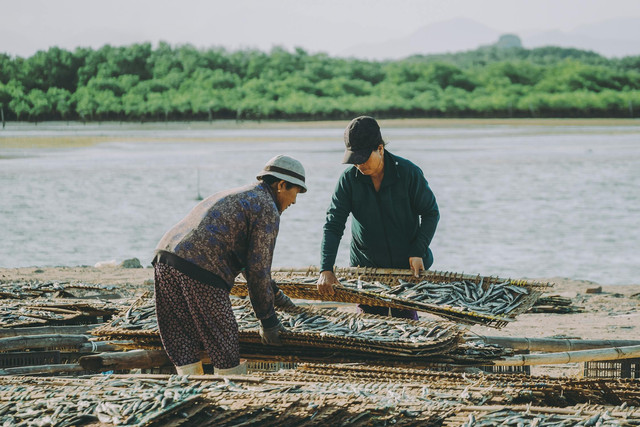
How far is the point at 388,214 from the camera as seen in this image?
5.22 metres

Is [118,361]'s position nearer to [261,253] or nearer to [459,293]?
[261,253]

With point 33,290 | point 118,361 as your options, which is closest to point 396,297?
point 118,361

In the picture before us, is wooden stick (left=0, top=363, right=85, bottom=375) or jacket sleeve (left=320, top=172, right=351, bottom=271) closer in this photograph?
wooden stick (left=0, top=363, right=85, bottom=375)

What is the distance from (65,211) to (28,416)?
796 inches

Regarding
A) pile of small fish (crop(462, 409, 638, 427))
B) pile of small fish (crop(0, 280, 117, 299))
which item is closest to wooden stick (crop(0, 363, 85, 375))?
pile of small fish (crop(0, 280, 117, 299))

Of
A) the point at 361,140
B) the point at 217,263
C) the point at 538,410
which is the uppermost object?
the point at 361,140

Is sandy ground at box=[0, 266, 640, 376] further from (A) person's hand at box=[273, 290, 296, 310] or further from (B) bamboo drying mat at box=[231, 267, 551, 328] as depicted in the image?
(A) person's hand at box=[273, 290, 296, 310]

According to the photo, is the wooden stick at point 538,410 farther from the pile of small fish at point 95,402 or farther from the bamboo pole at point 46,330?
the bamboo pole at point 46,330

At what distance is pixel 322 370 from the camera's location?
14.6ft

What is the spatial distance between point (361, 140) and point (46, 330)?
2.44 meters

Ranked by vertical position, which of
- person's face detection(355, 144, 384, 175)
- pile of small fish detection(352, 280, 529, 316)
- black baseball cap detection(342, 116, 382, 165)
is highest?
black baseball cap detection(342, 116, 382, 165)

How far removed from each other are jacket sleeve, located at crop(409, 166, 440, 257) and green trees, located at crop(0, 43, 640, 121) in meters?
32.0

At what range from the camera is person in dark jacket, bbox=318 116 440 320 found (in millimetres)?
5168

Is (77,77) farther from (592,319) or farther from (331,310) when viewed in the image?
(331,310)
